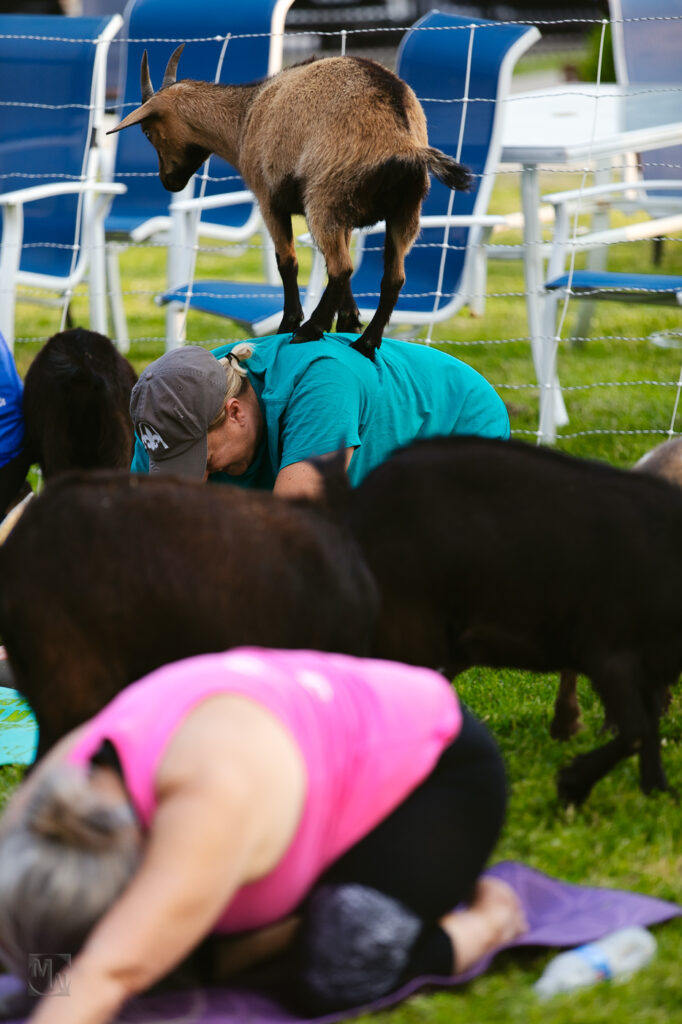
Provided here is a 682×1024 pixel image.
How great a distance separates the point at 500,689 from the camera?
364 centimetres

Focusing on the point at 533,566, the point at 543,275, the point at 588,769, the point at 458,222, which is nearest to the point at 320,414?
the point at 533,566

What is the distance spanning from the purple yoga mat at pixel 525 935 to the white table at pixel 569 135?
3585 millimetres

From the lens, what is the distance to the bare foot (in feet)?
7.09

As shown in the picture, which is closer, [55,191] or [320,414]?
[320,414]

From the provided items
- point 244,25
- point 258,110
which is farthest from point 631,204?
point 258,110

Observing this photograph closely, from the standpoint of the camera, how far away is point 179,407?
315cm

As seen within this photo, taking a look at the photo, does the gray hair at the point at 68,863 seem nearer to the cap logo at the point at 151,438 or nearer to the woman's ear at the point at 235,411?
the cap logo at the point at 151,438

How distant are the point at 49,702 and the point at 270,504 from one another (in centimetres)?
57

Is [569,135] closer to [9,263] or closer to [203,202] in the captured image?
[203,202]

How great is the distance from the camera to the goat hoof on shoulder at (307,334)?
341cm

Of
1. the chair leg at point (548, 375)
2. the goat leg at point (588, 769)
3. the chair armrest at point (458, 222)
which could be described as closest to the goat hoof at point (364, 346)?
the goat leg at point (588, 769)

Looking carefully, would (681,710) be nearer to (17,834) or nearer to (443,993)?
(443,993)

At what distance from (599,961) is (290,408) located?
5.63 feet

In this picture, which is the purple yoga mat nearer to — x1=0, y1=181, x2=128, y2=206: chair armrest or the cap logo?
the cap logo
